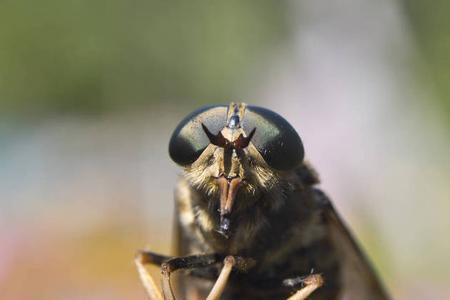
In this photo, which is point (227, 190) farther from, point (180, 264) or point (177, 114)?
point (177, 114)

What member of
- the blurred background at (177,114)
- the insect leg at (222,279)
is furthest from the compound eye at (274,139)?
the blurred background at (177,114)

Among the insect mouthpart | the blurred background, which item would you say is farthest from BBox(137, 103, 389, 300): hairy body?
the blurred background

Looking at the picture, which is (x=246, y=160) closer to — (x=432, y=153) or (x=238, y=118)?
(x=238, y=118)

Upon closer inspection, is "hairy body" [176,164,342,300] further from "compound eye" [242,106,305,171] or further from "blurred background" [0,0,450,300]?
"blurred background" [0,0,450,300]

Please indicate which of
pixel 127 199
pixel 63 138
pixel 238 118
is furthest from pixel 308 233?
pixel 63 138

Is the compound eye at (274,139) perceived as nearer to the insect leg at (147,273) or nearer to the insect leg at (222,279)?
the insect leg at (222,279)
